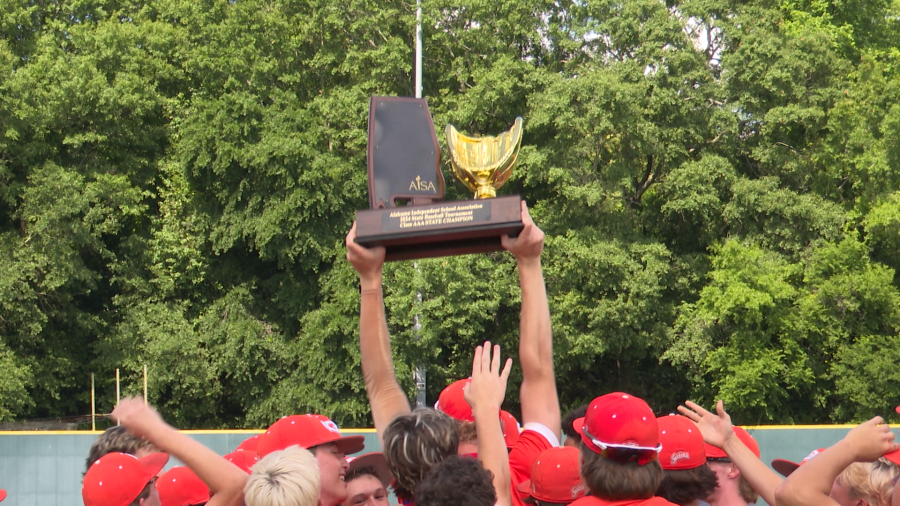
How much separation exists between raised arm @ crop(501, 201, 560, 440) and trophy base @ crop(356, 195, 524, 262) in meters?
0.13

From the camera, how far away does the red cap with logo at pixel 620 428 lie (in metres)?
2.96

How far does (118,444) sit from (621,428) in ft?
7.59

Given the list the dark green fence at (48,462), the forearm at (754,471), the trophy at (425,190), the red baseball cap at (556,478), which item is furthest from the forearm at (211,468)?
the dark green fence at (48,462)

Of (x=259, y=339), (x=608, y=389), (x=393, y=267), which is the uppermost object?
(x=393, y=267)

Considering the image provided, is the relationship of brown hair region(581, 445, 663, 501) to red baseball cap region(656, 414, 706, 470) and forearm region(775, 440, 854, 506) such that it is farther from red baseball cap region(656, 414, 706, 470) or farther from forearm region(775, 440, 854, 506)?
red baseball cap region(656, 414, 706, 470)

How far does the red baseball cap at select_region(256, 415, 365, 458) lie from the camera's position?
3.78 metres

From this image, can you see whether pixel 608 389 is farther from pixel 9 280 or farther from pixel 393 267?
pixel 9 280

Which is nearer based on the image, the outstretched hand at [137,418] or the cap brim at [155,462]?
the outstretched hand at [137,418]

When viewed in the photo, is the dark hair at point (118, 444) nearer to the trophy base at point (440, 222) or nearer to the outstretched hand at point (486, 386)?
the trophy base at point (440, 222)

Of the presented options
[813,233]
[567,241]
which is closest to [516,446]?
[567,241]

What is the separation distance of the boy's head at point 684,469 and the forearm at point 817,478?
53 cm

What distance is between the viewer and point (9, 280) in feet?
84.6

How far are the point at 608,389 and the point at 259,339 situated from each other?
942cm

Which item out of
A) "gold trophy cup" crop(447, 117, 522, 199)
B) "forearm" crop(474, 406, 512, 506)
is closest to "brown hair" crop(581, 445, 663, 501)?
"forearm" crop(474, 406, 512, 506)
